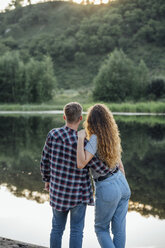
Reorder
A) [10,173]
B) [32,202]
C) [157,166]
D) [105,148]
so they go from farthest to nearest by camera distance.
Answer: [157,166]
[10,173]
[32,202]
[105,148]

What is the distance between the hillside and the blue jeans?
270ft

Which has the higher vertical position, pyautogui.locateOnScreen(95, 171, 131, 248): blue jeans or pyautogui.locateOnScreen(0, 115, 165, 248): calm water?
pyautogui.locateOnScreen(95, 171, 131, 248): blue jeans

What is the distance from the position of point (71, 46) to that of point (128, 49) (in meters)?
19.0

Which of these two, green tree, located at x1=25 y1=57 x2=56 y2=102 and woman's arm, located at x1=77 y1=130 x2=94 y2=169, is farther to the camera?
green tree, located at x1=25 y1=57 x2=56 y2=102

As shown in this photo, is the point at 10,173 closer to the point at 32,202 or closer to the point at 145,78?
the point at 32,202

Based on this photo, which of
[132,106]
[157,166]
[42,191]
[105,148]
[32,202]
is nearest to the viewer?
[105,148]

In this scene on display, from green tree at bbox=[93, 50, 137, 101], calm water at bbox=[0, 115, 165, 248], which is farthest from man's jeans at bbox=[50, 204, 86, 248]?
green tree at bbox=[93, 50, 137, 101]

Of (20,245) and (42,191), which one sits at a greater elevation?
(20,245)

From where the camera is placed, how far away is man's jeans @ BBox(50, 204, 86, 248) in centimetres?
362

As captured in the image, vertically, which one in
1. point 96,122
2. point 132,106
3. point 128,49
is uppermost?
point 128,49

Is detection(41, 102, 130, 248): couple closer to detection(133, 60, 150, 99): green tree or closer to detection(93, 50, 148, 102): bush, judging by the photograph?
detection(133, 60, 150, 99): green tree

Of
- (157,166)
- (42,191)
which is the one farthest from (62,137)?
(157,166)

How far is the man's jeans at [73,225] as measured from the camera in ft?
11.9

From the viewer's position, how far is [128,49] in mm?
107750
